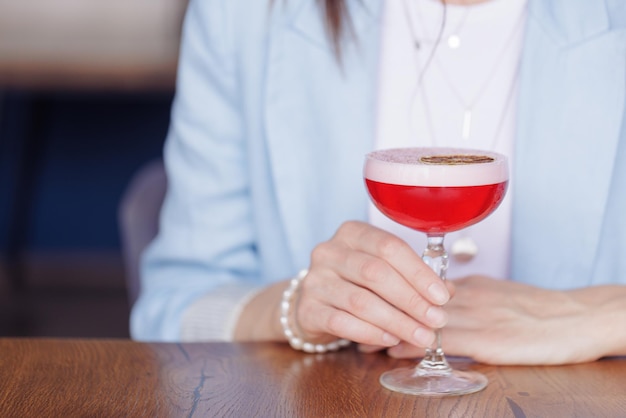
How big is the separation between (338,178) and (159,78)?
10.3 ft

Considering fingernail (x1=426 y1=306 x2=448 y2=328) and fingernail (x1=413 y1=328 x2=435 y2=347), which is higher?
fingernail (x1=426 y1=306 x2=448 y2=328)

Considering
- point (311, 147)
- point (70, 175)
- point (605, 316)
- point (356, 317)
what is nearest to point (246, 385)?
point (356, 317)

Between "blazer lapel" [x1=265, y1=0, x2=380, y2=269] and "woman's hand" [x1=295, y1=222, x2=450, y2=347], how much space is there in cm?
36

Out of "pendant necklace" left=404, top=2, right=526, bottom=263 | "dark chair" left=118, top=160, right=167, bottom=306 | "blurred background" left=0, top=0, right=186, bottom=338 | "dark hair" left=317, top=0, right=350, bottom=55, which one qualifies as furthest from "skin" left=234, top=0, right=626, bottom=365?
"blurred background" left=0, top=0, right=186, bottom=338

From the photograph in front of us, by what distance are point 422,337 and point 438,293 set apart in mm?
64

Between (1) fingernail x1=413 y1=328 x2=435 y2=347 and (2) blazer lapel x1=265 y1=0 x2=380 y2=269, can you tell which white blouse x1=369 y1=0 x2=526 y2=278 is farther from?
(1) fingernail x1=413 y1=328 x2=435 y2=347

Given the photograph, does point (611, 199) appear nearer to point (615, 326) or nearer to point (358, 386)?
point (615, 326)

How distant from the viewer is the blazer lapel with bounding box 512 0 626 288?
150cm

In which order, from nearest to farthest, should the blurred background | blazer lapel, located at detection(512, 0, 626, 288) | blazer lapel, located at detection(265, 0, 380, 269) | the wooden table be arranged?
the wooden table
blazer lapel, located at detection(512, 0, 626, 288)
blazer lapel, located at detection(265, 0, 380, 269)
the blurred background

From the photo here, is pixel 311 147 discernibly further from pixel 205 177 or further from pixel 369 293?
pixel 369 293

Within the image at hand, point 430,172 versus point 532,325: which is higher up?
point 430,172

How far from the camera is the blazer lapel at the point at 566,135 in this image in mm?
1497

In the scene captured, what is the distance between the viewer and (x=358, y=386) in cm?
114

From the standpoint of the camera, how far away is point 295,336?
1319mm
